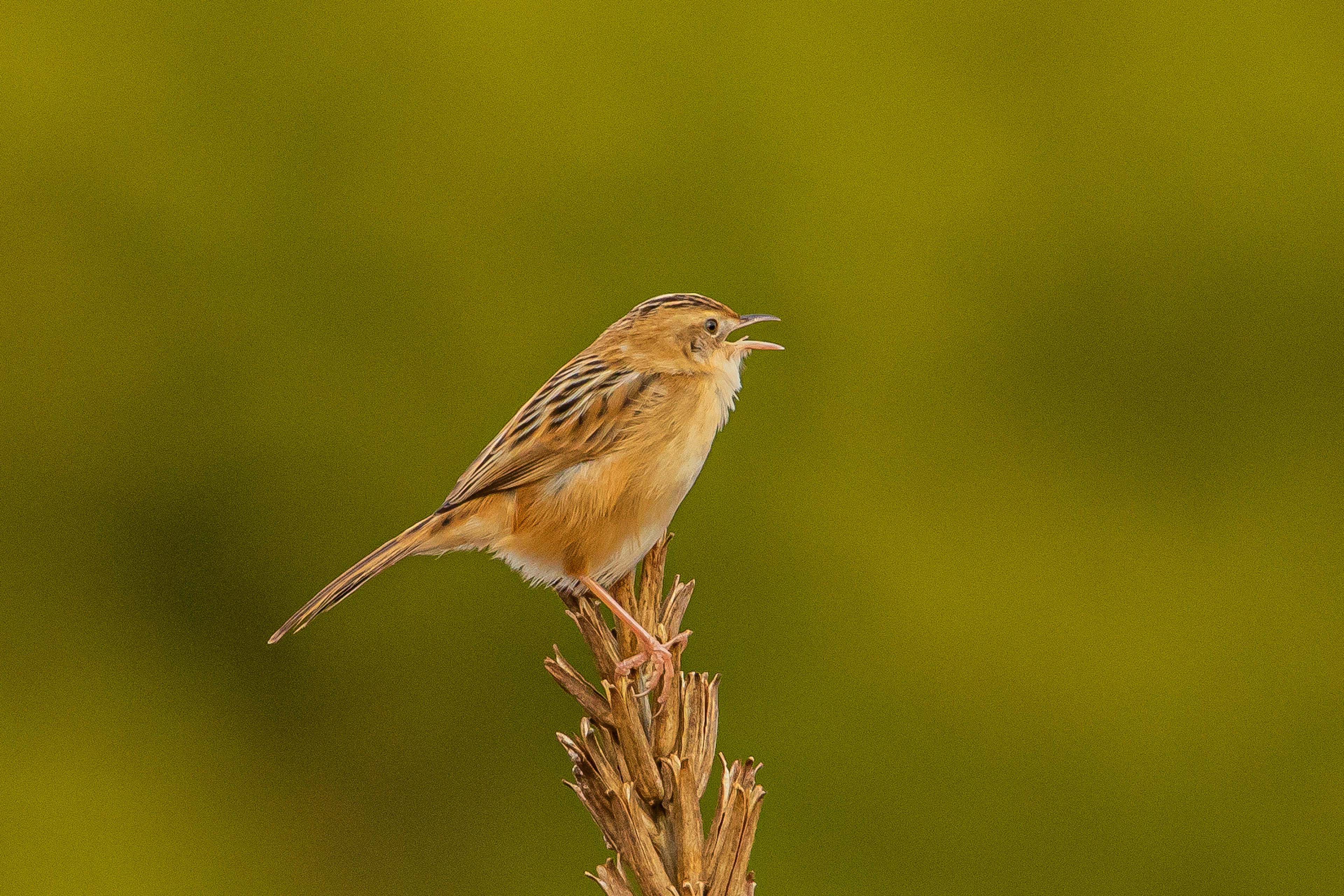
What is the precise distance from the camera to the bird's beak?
2.63 metres

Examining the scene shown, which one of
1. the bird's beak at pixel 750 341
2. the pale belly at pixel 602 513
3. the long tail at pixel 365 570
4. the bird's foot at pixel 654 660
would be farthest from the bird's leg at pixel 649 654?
the bird's beak at pixel 750 341

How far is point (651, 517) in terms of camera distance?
2486mm

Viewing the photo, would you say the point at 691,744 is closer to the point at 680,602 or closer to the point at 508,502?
the point at 680,602

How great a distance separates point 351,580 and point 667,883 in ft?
3.09

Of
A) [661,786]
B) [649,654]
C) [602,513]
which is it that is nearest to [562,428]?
[602,513]

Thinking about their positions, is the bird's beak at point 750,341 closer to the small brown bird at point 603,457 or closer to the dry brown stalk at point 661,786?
the small brown bird at point 603,457

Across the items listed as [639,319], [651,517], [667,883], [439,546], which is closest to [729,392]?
[639,319]

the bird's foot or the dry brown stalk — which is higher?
the bird's foot

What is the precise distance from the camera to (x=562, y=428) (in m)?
2.65

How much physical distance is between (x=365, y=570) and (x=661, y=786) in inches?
33.9

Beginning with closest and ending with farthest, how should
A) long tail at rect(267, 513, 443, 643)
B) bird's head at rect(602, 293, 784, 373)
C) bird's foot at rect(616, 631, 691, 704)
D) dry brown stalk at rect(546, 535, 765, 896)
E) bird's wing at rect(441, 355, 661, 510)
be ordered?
1. dry brown stalk at rect(546, 535, 765, 896)
2. bird's foot at rect(616, 631, 691, 704)
3. long tail at rect(267, 513, 443, 643)
4. bird's wing at rect(441, 355, 661, 510)
5. bird's head at rect(602, 293, 784, 373)

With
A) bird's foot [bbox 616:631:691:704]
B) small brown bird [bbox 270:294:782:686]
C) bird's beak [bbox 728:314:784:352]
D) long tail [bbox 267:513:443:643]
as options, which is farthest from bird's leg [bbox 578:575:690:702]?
bird's beak [bbox 728:314:784:352]

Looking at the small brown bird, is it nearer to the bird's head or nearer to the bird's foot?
the bird's head

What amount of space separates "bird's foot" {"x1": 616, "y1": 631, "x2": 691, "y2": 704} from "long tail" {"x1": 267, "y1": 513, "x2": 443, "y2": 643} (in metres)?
0.54
